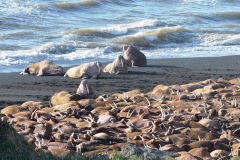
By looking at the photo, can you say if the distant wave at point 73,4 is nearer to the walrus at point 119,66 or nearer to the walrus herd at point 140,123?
the walrus at point 119,66

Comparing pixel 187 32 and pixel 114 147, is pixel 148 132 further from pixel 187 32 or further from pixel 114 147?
pixel 187 32

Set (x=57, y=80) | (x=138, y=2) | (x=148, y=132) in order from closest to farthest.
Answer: (x=148, y=132)
(x=57, y=80)
(x=138, y=2)

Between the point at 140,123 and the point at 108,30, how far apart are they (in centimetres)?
1472

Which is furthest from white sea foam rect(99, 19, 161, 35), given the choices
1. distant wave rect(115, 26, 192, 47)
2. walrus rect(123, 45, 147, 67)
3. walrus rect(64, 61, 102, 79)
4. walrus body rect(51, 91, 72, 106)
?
walrus body rect(51, 91, 72, 106)

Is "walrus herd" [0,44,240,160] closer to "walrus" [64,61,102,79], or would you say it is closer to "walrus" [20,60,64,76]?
"walrus" [64,61,102,79]

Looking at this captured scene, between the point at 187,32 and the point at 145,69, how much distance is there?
26.2 feet

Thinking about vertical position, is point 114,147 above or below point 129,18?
below

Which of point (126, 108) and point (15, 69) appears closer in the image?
point (126, 108)

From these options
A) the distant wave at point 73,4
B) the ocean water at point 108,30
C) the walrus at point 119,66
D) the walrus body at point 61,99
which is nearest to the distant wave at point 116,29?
the ocean water at point 108,30

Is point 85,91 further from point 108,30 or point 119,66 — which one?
point 108,30

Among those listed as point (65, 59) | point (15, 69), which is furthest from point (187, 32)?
point (15, 69)

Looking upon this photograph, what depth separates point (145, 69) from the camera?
15.4 m

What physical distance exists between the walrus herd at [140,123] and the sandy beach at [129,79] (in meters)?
1.90

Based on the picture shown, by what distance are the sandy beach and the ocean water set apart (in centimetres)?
159
